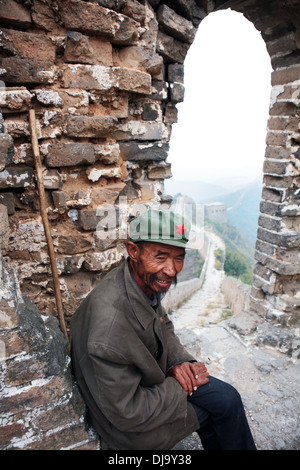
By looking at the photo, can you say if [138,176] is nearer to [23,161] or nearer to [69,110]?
[69,110]

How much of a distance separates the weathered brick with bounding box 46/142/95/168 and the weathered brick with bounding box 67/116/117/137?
0.27 feet

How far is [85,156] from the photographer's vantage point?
7.25ft

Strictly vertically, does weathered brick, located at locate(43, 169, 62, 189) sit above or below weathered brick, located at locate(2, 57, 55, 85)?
below

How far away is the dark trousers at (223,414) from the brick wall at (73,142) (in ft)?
2.03

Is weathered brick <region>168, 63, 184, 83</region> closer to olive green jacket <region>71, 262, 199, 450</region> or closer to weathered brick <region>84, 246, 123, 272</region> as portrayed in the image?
weathered brick <region>84, 246, 123, 272</region>

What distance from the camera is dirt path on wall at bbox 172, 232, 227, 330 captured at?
9.00 meters

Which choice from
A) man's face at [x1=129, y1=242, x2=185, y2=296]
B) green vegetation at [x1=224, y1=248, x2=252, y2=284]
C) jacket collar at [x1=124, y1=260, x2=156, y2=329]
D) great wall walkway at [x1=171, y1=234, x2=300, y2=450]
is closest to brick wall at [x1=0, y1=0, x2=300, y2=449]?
jacket collar at [x1=124, y1=260, x2=156, y2=329]

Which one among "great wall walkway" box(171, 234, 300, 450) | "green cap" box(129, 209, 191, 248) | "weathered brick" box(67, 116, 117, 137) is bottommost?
"great wall walkway" box(171, 234, 300, 450)

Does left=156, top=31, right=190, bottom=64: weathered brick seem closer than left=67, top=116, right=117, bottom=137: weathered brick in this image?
No

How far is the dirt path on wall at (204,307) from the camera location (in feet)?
Answer: 29.5

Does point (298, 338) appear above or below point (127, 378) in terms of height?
below

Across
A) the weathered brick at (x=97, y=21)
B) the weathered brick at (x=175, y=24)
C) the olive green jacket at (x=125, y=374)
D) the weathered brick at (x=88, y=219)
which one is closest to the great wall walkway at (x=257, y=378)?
the olive green jacket at (x=125, y=374)

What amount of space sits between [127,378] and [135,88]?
80.9 inches
